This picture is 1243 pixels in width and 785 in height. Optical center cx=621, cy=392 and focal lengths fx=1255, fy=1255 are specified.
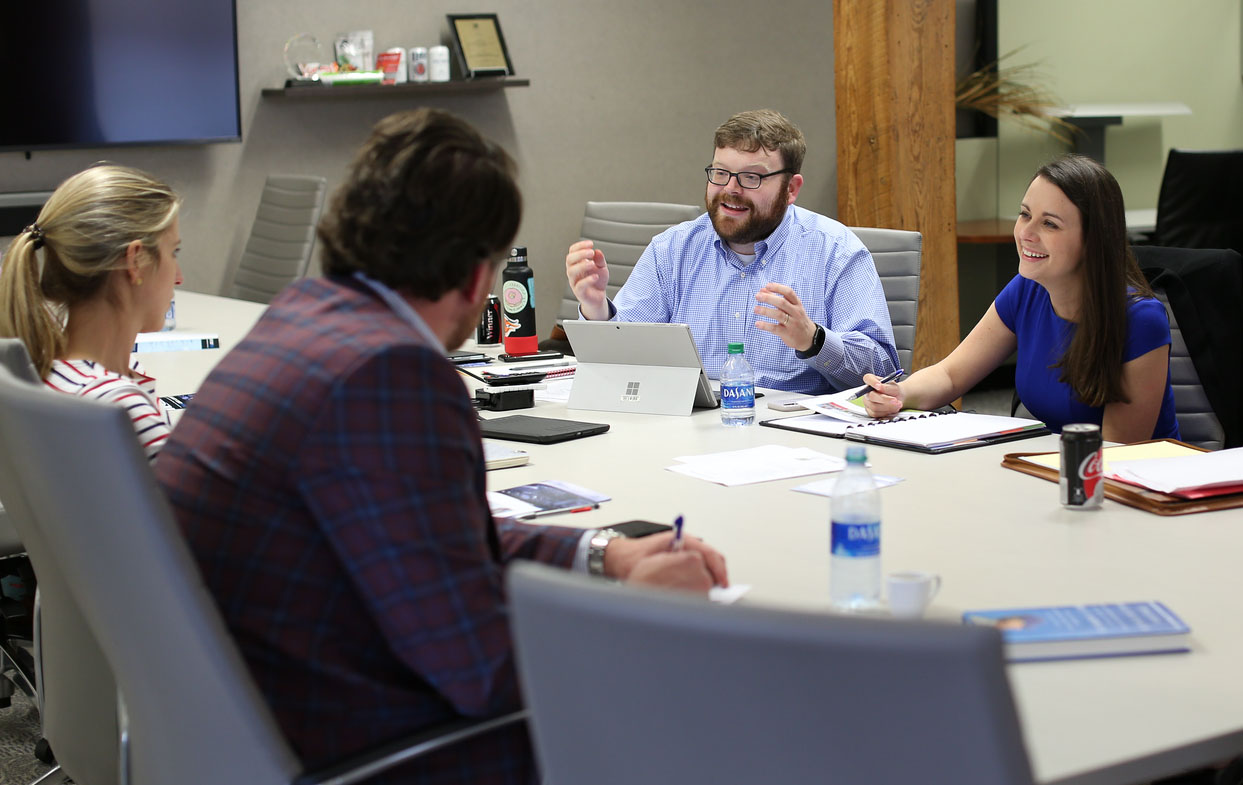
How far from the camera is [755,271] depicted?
129 inches

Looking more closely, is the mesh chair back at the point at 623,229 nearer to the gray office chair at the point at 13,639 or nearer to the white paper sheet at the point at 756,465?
the gray office chair at the point at 13,639

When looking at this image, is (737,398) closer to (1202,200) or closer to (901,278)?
(901,278)

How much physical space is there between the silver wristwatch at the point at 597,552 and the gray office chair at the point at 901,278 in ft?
6.31

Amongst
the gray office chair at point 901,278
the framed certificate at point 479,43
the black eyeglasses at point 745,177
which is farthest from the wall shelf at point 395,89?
the gray office chair at point 901,278

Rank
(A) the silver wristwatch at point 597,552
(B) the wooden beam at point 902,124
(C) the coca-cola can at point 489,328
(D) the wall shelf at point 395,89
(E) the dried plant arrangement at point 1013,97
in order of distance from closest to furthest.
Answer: (A) the silver wristwatch at point 597,552 < (C) the coca-cola can at point 489,328 < (B) the wooden beam at point 902,124 < (D) the wall shelf at point 395,89 < (E) the dried plant arrangement at point 1013,97

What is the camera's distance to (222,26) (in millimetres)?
5234

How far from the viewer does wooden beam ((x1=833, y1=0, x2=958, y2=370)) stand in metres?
4.47

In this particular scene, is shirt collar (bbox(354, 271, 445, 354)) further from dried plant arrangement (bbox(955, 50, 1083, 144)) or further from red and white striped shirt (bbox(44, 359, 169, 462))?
dried plant arrangement (bbox(955, 50, 1083, 144))

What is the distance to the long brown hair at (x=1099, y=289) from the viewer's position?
2.49 m

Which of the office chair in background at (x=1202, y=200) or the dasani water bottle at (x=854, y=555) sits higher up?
the office chair in background at (x=1202, y=200)

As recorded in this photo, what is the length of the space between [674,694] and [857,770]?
12 cm

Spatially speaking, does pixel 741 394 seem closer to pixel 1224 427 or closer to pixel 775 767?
pixel 1224 427

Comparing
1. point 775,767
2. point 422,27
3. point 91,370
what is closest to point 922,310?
point 422,27

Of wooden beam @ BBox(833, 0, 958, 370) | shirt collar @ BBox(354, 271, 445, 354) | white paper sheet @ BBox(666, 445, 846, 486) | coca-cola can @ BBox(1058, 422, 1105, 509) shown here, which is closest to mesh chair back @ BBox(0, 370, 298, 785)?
shirt collar @ BBox(354, 271, 445, 354)
